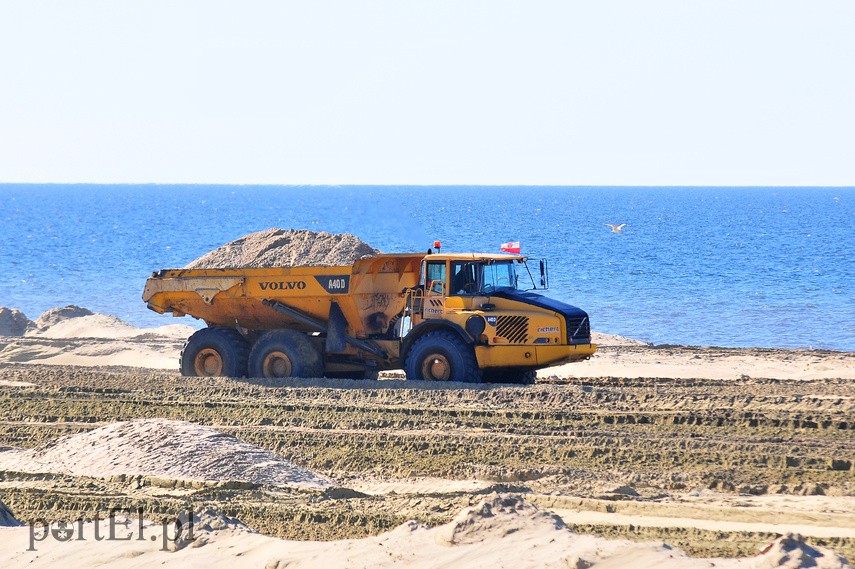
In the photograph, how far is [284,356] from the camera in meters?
17.9

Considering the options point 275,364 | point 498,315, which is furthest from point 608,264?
point 498,315

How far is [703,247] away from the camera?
58.0m

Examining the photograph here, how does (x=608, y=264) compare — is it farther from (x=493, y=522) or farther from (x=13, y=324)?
(x=493, y=522)

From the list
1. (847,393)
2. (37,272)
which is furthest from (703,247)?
(847,393)

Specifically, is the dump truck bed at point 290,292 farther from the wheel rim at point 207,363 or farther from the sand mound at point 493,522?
the sand mound at point 493,522

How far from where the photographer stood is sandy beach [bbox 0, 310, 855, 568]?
8438 mm

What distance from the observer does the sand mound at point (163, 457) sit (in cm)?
1151

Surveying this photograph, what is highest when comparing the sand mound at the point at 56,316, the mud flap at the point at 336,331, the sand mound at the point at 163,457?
the mud flap at the point at 336,331

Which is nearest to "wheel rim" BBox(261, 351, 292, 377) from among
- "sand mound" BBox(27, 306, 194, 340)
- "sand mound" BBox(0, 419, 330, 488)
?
"sand mound" BBox(0, 419, 330, 488)

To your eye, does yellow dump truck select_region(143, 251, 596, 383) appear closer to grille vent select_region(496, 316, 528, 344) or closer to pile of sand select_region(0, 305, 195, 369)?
grille vent select_region(496, 316, 528, 344)

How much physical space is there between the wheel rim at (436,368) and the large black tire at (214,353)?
3.14 m

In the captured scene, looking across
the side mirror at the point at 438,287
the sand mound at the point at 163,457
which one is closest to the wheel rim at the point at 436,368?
the side mirror at the point at 438,287

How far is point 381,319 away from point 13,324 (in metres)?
12.0

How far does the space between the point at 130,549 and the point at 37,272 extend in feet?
129
